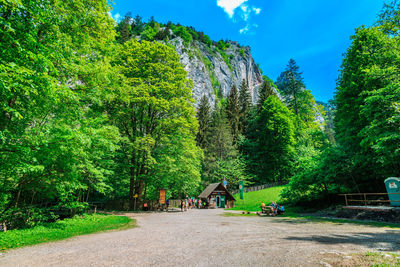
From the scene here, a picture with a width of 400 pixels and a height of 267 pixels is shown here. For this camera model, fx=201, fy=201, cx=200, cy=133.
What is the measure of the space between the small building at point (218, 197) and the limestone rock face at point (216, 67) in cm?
3903

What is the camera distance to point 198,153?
2400 centimetres

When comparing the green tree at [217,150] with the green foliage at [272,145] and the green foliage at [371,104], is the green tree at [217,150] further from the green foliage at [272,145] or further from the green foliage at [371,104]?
the green foliage at [371,104]

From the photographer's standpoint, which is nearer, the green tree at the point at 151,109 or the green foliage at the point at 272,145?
the green tree at the point at 151,109

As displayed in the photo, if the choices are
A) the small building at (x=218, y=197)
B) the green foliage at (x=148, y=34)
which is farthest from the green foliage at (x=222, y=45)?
the small building at (x=218, y=197)

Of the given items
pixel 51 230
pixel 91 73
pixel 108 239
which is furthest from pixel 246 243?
pixel 91 73

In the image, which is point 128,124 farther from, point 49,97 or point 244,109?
point 244,109

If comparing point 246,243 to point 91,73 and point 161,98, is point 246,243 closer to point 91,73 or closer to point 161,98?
point 91,73

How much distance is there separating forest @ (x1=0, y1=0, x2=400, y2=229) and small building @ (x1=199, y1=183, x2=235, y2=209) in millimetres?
6831

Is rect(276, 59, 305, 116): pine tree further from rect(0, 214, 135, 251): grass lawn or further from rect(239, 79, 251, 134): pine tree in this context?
rect(0, 214, 135, 251): grass lawn

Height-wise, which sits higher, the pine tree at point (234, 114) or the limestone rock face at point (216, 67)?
the limestone rock face at point (216, 67)

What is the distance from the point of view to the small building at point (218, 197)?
29562 millimetres

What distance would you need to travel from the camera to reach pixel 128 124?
20.7m

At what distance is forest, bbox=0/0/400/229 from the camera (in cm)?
686

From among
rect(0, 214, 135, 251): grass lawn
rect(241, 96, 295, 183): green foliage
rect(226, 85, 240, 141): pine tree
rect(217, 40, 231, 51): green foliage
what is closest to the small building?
rect(241, 96, 295, 183): green foliage
